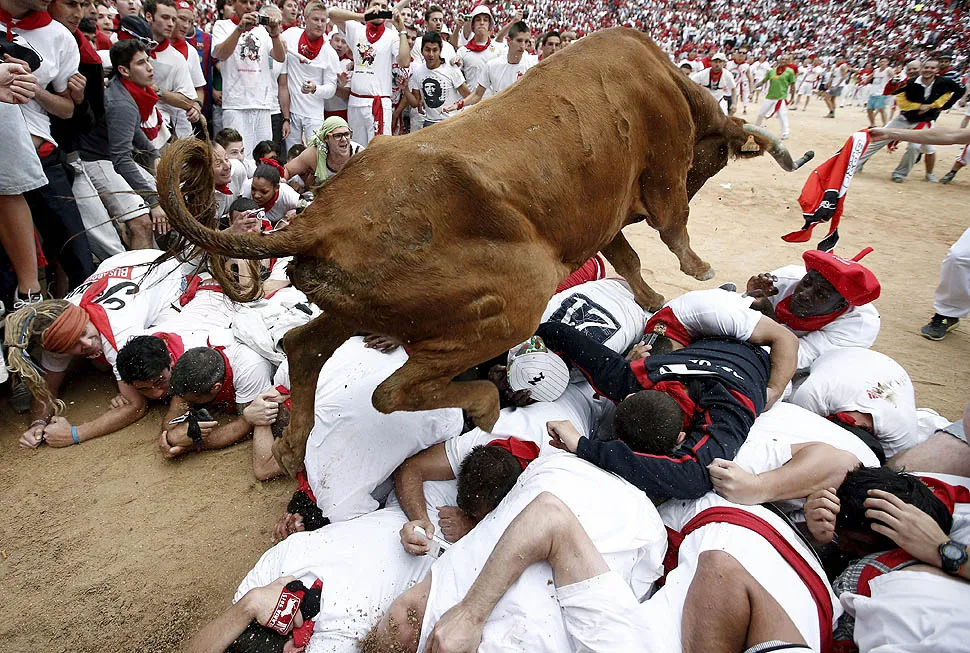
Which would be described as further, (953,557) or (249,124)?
(249,124)

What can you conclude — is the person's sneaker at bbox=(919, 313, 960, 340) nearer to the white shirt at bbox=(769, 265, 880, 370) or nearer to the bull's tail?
the white shirt at bbox=(769, 265, 880, 370)

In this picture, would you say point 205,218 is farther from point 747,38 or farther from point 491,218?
point 747,38

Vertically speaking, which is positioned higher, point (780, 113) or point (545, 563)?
point (545, 563)

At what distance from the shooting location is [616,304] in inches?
149

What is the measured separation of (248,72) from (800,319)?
6620mm

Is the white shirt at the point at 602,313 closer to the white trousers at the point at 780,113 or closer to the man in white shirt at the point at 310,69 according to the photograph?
the man in white shirt at the point at 310,69

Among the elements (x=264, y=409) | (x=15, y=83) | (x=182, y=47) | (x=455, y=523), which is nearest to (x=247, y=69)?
(x=182, y=47)

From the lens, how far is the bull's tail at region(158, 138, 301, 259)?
1972 mm

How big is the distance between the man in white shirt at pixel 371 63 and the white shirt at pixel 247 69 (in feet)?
3.55

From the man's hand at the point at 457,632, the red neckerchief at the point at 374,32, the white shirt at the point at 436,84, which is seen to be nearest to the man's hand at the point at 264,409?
the man's hand at the point at 457,632

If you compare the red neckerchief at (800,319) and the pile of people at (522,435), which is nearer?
the pile of people at (522,435)

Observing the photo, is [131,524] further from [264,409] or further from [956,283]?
[956,283]

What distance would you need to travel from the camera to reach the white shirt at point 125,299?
12.6 feet

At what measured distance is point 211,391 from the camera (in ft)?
11.8
